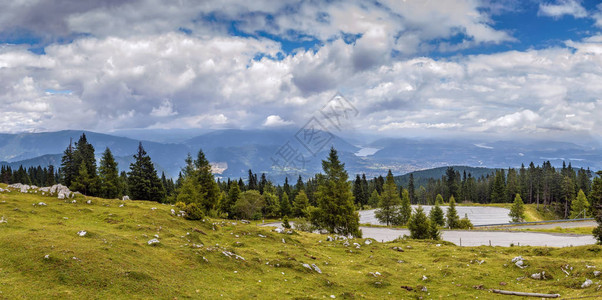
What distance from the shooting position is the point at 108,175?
6819 centimetres

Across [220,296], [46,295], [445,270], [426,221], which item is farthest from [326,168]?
[46,295]

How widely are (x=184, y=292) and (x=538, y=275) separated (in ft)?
78.7

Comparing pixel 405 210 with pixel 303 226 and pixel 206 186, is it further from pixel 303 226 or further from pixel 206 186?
pixel 206 186

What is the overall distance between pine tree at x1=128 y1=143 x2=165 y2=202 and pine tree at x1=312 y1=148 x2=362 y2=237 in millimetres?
41022

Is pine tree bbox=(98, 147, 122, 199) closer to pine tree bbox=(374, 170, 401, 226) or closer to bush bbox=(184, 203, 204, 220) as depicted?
bush bbox=(184, 203, 204, 220)

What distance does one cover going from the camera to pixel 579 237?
51406mm

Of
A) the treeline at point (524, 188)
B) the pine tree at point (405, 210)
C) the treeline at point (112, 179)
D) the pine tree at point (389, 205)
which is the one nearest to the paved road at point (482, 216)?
the pine tree at point (389, 205)

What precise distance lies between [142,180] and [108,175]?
821 cm

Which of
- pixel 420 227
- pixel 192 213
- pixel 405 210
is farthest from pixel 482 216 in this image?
pixel 192 213

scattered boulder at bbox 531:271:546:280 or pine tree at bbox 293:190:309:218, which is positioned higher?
scattered boulder at bbox 531:271:546:280

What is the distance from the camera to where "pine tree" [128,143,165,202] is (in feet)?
222

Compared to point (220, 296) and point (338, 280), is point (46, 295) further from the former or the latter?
point (338, 280)

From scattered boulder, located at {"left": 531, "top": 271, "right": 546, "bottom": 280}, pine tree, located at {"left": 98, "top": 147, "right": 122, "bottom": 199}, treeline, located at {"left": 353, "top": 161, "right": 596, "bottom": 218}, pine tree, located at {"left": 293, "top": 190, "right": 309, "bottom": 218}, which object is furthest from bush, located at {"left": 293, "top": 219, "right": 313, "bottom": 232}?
treeline, located at {"left": 353, "top": 161, "right": 596, "bottom": 218}

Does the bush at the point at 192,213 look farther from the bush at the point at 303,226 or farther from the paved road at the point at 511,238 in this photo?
the paved road at the point at 511,238
